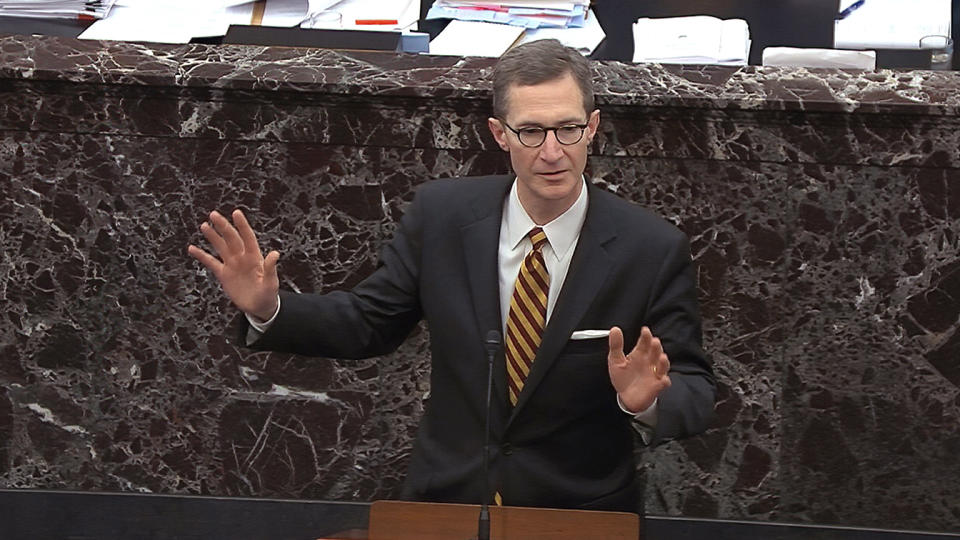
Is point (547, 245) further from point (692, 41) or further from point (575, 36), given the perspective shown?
point (575, 36)

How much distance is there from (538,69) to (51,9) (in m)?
1.90

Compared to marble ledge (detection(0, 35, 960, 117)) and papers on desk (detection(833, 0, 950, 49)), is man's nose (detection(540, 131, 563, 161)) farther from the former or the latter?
papers on desk (detection(833, 0, 950, 49))

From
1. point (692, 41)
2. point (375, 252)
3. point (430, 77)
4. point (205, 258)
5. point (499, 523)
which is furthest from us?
point (692, 41)

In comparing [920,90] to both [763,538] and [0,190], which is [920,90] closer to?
[763,538]

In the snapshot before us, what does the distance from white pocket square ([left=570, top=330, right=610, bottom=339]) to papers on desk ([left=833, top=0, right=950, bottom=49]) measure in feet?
4.86

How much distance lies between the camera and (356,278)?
367cm

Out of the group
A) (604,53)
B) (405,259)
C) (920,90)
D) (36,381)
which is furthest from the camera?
(604,53)

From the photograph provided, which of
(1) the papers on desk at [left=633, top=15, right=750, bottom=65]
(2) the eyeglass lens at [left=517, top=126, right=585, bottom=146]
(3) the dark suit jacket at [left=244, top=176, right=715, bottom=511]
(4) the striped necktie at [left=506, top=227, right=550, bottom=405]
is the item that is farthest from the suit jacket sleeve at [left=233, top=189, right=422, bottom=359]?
(1) the papers on desk at [left=633, top=15, right=750, bottom=65]

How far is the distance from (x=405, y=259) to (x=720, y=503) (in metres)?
1.21

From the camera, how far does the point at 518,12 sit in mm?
4086

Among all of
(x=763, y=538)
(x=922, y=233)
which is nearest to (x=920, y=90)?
(x=922, y=233)

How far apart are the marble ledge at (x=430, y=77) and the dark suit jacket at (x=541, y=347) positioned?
0.64m

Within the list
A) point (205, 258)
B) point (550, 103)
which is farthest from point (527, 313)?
point (205, 258)

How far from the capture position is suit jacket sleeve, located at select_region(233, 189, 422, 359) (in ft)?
9.21
